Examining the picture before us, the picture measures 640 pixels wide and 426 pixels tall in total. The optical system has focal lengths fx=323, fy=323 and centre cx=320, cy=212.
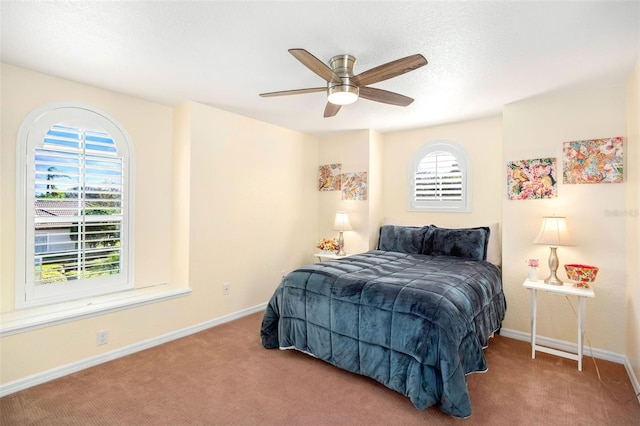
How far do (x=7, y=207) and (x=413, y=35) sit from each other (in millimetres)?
3224

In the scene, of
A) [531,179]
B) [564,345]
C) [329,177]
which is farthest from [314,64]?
[564,345]

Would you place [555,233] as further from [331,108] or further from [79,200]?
[79,200]

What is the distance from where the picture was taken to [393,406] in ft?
6.89

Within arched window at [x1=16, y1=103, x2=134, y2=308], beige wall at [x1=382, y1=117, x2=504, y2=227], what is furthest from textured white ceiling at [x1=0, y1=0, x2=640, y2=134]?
beige wall at [x1=382, y1=117, x2=504, y2=227]

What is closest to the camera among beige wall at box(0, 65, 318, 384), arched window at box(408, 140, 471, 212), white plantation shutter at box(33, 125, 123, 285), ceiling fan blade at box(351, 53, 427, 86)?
ceiling fan blade at box(351, 53, 427, 86)

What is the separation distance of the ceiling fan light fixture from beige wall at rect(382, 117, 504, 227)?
228cm

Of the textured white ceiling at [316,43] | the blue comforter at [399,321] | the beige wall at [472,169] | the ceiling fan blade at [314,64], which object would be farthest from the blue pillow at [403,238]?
the ceiling fan blade at [314,64]

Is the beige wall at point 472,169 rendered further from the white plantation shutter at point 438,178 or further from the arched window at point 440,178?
the white plantation shutter at point 438,178

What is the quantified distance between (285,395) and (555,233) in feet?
8.41

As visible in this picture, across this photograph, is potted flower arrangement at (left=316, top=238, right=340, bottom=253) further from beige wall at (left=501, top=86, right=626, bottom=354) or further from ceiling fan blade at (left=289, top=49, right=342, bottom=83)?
ceiling fan blade at (left=289, top=49, right=342, bottom=83)

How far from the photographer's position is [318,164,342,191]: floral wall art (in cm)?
482

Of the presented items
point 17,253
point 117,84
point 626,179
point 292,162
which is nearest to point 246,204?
point 292,162

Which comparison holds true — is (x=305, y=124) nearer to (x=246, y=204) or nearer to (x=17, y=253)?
(x=246, y=204)

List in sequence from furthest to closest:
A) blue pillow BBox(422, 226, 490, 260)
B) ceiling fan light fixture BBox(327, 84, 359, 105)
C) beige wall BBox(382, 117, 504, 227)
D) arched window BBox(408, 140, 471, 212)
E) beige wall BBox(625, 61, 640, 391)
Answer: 1. arched window BBox(408, 140, 471, 212)
2. beige wall BBox(382, 117, 504, 227)
3. blue pillow BBox(422, 226, 490, 260)
4. beige wall BBox(625, 61, 640, 391)
5. ceiling fan light fixture BBox(327, 84, 359, 105)
